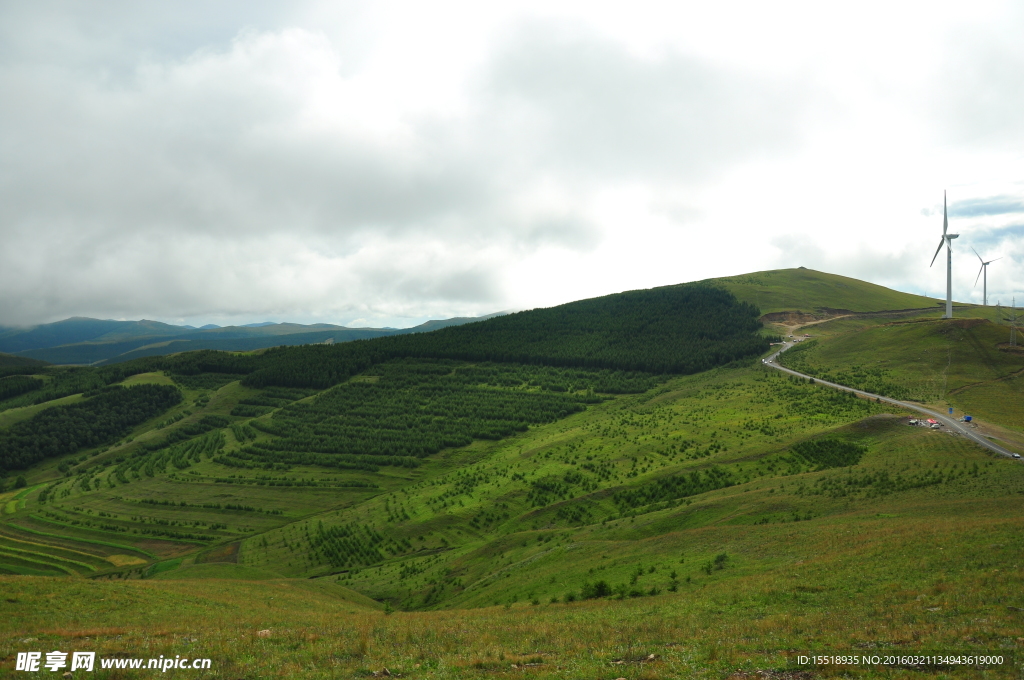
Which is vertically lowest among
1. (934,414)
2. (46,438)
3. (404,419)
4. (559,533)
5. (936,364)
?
(46,438)

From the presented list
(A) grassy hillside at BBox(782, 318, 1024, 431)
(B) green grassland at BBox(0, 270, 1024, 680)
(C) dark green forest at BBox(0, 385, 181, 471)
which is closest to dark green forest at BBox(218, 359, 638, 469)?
(B) green grassland at BBox(0, 270, 1024, 680)

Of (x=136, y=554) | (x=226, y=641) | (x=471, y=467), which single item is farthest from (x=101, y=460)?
(x=226, y=641)

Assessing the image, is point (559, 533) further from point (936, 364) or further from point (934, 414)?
point (936, 364)

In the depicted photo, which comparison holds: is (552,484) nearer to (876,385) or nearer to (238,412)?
(876,385)

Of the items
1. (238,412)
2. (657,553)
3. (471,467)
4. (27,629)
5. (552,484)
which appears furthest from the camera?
(238,412)

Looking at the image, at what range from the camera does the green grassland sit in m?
20.0

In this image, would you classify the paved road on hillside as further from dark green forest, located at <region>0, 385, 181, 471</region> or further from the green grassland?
dark green forest, located at <region>0, 385, 181, 471</region>

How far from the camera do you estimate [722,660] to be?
55.7 ft

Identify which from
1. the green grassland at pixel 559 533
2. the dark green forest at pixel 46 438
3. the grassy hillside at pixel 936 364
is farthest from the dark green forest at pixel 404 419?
the dark green forest at pixel 46 438

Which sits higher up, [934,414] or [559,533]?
[934,414]

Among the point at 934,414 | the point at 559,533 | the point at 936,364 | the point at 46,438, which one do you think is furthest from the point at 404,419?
the point at 936,364

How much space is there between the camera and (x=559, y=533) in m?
56.8

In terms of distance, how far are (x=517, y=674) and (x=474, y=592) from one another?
1158 inches

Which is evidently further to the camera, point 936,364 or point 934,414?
point 936,364
